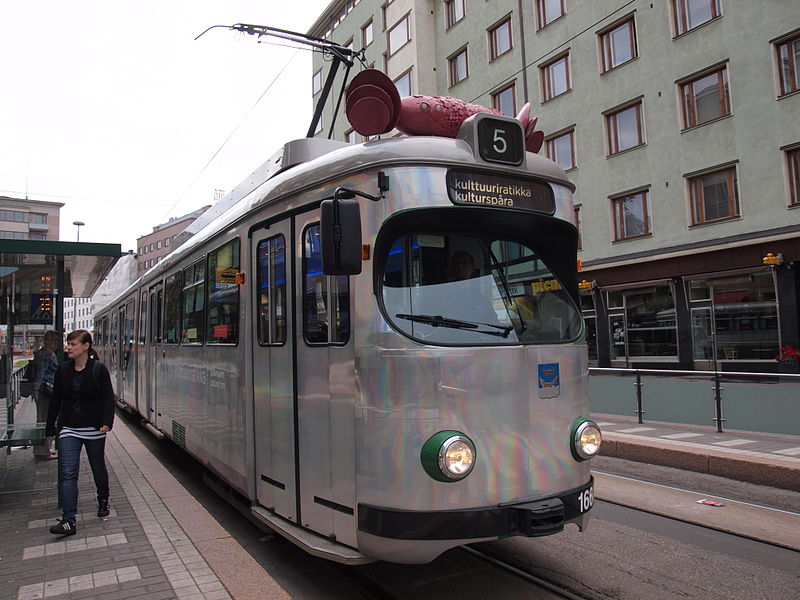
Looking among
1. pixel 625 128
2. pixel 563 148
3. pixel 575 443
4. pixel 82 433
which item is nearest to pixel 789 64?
pixel 625 128

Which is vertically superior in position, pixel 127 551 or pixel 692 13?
pixel 692 13

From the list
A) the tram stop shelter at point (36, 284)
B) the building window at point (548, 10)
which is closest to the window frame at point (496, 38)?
the building window at point (548, 10)

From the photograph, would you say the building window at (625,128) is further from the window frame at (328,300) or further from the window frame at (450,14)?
the window frame at (328,300)

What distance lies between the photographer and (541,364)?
405 centimetres

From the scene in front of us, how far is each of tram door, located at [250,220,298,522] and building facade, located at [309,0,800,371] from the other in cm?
1134

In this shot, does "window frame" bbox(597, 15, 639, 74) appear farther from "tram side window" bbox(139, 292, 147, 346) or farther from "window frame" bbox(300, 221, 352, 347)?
"window frame" bbox(300, 221, 352, 347)

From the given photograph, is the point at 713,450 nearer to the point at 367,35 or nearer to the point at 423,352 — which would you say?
the point at 423,352

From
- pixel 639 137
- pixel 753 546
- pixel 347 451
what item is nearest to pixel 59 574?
pixel 347 451

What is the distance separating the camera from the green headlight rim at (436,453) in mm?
3637

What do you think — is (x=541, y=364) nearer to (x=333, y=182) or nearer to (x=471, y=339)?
(x=471, y=339)

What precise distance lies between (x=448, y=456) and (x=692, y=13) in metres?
21.5

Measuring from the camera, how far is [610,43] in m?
23.0

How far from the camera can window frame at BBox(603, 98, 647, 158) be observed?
867 inches

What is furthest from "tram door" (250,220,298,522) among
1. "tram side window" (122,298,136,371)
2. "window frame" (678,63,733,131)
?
"window frame" (678,63,733,131)
